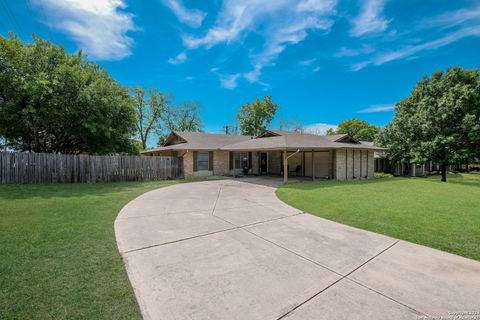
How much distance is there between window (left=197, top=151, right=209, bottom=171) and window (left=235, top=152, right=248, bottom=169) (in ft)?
9.46

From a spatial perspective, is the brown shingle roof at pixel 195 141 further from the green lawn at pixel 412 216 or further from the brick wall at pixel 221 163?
the green lawn at pixel 412 216

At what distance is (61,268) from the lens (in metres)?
2.88

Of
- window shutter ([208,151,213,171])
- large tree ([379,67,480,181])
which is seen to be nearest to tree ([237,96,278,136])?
window shutter ([208,151,213,171])

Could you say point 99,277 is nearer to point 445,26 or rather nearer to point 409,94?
point 445,26

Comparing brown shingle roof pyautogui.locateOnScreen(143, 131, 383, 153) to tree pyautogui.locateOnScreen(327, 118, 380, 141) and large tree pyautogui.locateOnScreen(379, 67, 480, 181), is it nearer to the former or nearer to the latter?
large tree pyautogui.locateOnScreen(379, 67, 480, 181)

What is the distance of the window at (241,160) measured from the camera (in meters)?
18.8

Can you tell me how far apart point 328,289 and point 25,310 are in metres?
3.25

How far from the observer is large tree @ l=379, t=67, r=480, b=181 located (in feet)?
45.6

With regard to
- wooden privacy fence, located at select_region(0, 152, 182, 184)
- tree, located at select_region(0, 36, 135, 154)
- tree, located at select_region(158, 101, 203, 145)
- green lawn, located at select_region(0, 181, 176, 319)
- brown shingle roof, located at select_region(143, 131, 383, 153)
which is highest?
tree, located at select_region(158, 101, 203, 145)

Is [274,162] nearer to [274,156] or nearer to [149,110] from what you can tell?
[274,156]

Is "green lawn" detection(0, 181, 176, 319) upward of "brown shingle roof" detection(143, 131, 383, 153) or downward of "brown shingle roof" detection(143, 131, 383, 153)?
downward

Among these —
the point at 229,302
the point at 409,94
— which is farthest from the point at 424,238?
the point at 409,94

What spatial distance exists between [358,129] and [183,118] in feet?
113

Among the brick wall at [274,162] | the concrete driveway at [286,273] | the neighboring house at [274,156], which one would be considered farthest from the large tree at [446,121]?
the concrete driveway at [286,273]
